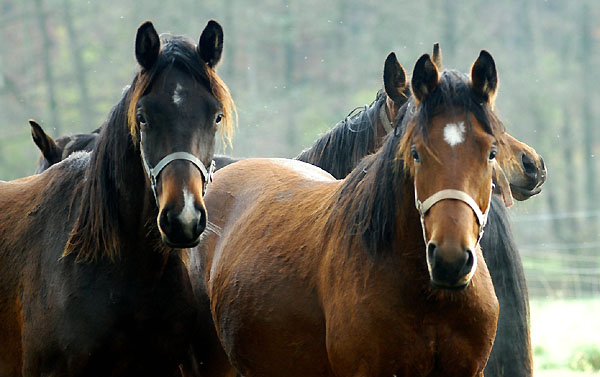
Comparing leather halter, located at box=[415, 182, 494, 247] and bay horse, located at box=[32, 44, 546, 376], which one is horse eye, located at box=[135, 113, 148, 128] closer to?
bay horse, located at box=[32, 44, 546, 376]

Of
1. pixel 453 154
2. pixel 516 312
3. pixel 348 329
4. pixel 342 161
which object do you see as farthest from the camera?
pixel 342 161

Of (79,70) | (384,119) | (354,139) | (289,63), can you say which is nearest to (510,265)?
(384,119)

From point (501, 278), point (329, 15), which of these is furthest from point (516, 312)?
point (329, 15)

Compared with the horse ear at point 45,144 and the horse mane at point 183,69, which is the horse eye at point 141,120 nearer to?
the horse mane at point 183,69

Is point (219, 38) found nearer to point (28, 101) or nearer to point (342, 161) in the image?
point (342, 161)

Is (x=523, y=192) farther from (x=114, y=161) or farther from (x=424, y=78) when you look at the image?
(x=114, y=161)

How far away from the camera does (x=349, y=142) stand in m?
5.96

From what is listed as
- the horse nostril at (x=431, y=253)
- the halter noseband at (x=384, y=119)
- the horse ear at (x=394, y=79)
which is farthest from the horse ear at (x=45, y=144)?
the horse nostril at (x=431, y=253)

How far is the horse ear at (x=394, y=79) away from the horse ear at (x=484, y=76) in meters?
1.22

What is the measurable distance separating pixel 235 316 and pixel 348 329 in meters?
1.03

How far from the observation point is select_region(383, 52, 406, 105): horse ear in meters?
4.57

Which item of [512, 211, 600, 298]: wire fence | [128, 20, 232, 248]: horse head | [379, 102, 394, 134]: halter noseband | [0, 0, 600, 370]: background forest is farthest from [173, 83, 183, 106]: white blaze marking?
[0, 0, 600, 370]: background forest

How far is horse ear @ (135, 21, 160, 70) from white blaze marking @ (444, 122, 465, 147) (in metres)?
1.56

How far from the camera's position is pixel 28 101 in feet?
80.4
